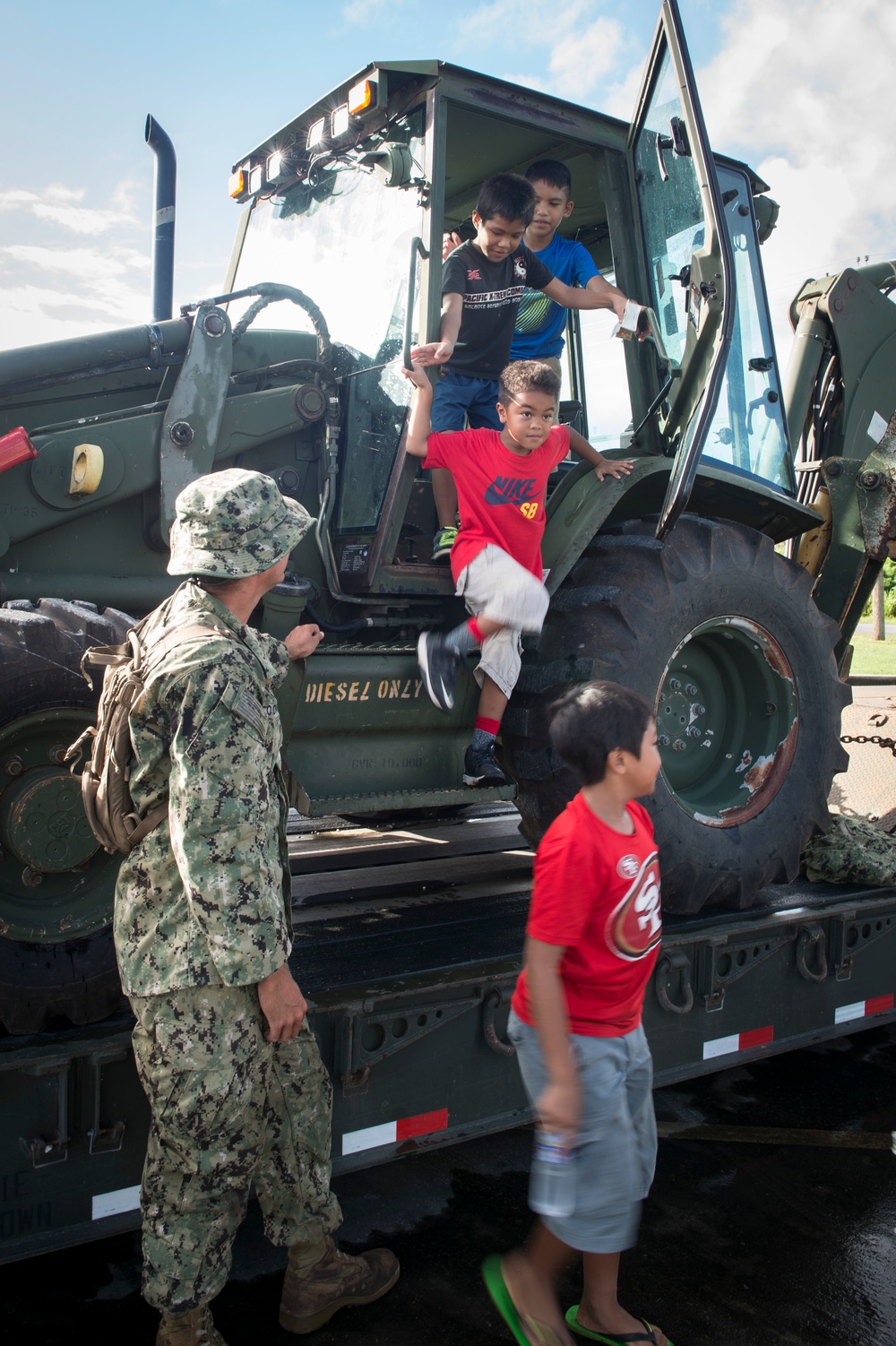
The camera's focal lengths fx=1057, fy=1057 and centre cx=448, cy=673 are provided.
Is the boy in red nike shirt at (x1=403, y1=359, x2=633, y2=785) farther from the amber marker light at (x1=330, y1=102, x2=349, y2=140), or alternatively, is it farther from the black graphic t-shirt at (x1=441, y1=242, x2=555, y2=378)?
the amber marker light at (x1=330, y1=102, x2=349, y2=140)

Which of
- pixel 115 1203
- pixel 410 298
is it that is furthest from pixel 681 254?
pixel 115 1203

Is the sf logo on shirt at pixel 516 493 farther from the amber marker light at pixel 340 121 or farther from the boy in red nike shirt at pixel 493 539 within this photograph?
the amber marker light at pixel 340 121

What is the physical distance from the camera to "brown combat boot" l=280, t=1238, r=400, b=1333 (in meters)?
2.49

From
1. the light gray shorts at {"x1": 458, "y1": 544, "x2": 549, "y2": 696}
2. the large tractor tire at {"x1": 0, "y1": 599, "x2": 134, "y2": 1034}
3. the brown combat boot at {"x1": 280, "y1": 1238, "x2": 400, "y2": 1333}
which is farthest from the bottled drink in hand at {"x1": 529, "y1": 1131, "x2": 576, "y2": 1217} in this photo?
the light gray shorts at {"x1": 458, "y1": 544, "x2": 549, "y2": 696}

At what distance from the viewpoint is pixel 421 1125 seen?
117 inches

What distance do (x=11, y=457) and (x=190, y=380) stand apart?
0.68 metres

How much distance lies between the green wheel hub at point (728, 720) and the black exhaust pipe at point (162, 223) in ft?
8.08

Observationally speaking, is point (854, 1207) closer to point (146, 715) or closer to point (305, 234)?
point (146, 715)

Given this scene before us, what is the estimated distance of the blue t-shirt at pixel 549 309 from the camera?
161 inches

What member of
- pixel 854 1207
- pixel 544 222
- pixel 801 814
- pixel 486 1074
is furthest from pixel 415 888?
pixel 544 222

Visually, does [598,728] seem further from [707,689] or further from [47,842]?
[707,689]

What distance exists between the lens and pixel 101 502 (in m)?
3.32

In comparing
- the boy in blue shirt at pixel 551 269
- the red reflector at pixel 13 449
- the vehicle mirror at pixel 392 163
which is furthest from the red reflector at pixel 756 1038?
the vehicle mirror at pixel 392 163

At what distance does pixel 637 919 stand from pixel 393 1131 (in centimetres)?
116
